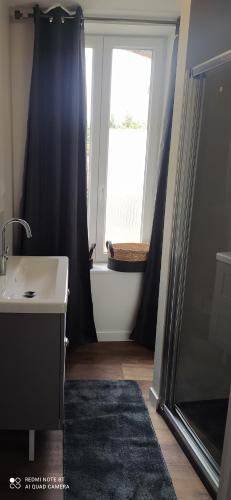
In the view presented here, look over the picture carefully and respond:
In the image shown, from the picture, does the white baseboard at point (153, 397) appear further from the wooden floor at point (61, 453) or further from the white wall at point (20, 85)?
the white wall at point (20, 85)

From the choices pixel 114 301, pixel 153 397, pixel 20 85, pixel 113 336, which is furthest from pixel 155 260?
pixel 20 85

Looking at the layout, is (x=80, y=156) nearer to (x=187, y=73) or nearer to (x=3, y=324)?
(x=187, y=73)

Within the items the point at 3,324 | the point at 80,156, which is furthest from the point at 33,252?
the point at 3,324

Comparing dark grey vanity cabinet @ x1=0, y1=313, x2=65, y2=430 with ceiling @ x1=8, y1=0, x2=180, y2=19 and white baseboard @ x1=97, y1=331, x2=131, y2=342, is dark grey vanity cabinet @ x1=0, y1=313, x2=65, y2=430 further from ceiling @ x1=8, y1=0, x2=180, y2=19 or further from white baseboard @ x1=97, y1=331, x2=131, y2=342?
ceiling @ x1=8, y1=0, x2=180, y2=19

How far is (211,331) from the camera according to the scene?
6.27 ft

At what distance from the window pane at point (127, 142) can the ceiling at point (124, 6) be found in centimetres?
29

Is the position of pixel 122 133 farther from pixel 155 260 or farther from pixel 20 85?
pixel 155 260

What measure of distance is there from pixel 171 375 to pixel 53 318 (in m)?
0.91

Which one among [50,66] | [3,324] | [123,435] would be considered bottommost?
[123,435]

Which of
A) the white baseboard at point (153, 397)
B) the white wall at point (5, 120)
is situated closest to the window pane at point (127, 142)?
the white wall at point (5, 120)

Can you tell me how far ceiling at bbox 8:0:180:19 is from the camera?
7.80ft

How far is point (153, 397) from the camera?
2268 millimetres

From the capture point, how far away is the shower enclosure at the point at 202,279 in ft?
5.80

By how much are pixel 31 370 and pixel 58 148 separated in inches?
57.5
